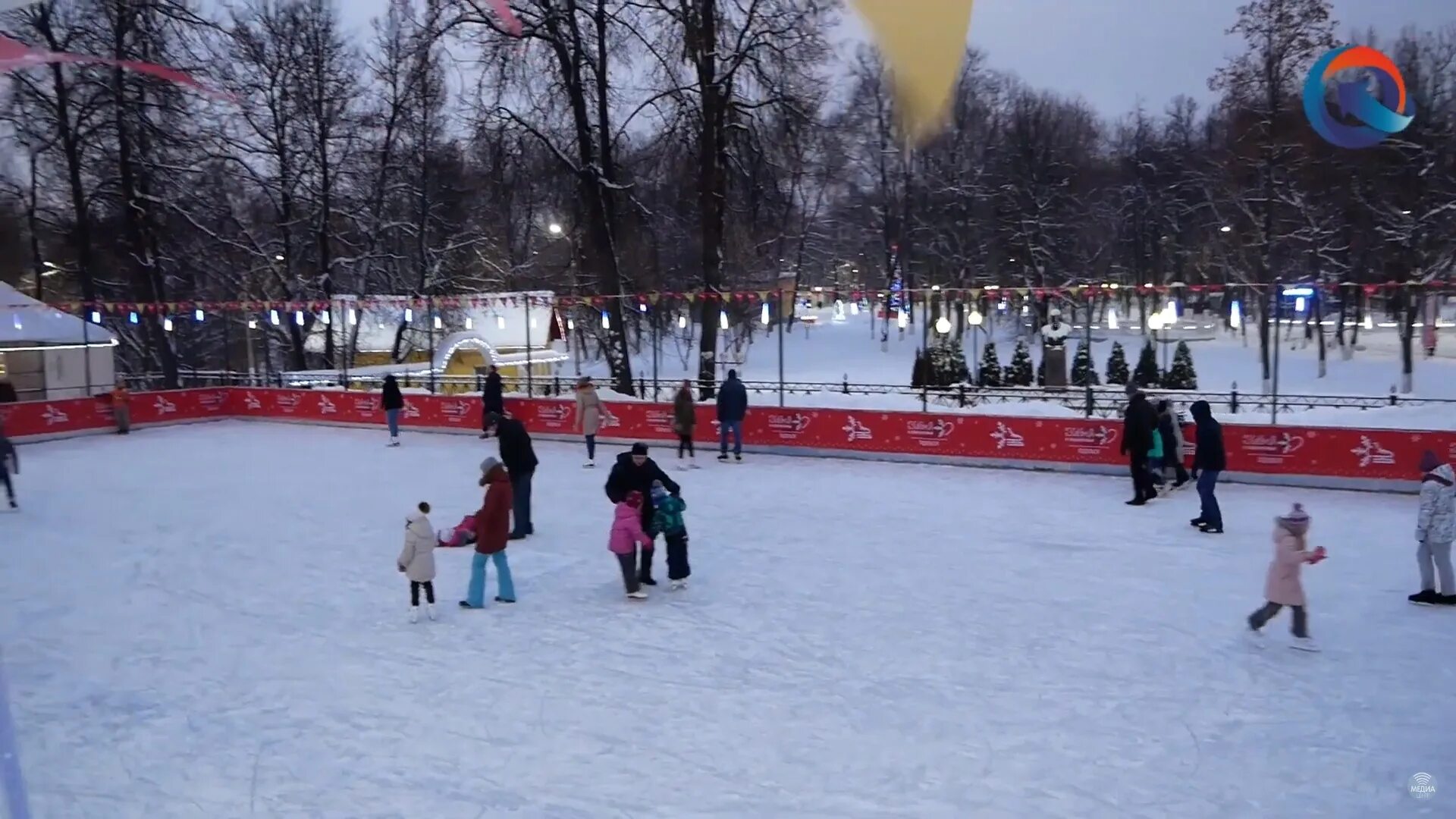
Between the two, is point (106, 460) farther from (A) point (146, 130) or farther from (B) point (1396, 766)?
(B) point (1396, 766)

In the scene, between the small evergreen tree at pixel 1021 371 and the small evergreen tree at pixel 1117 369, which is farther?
the small evergreen tree at pixel 1021 371

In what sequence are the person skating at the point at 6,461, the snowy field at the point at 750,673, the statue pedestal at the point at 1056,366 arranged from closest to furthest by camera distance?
1. the snowy field at the point at 750,673
2. the person skating at the point at 6,461
3. the statue pedestal at the point at 1056,366

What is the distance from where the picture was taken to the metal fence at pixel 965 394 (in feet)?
73.7

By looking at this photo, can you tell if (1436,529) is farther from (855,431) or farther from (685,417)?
(685,417)

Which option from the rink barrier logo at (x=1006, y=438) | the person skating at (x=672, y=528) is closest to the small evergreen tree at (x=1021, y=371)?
the rink barrier logo at (x=1006, y=438)

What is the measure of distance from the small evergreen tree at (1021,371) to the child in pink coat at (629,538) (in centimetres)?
2475

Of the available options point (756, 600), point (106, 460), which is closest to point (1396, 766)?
point (756, 600)

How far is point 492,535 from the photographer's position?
31.5ft

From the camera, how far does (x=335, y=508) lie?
583 inches

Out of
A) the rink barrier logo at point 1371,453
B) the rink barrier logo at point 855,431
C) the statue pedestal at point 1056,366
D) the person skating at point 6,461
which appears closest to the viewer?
the rink barrier logo at point 1371,453

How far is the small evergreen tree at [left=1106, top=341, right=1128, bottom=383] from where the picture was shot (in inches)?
1271

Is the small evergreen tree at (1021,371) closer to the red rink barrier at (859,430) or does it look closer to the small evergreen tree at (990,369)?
the small evergreen tree at (990,369)

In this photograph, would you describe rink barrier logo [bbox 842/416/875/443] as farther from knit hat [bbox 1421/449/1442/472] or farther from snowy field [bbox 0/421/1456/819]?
knit hat [bbox 1421/449/1442/472]

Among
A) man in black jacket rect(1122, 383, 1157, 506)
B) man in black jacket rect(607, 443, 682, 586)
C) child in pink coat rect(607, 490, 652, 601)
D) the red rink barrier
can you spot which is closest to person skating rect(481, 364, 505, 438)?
the red rink barrier
